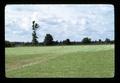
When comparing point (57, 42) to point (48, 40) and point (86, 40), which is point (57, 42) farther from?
point (86, 40)

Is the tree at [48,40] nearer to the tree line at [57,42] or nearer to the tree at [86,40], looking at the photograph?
the tree line at [57,42]

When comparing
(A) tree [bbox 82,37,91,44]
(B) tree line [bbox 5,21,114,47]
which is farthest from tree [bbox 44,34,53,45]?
(A) tree [bbox 82,37,91,44]

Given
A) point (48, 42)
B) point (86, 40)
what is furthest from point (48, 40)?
point (86, 40)

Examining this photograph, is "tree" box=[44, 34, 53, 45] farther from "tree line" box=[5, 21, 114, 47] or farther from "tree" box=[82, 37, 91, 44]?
"tree" box=[82, 37, 91, 44]

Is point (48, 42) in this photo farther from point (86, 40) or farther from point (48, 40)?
point (86, 40)

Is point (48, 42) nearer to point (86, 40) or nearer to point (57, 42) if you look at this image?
point (57, 42)

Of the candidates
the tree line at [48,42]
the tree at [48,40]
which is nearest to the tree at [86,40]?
the tree line at [48,42]

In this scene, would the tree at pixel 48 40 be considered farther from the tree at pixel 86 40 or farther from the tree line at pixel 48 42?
the tree at pixel 86 40
